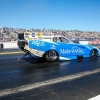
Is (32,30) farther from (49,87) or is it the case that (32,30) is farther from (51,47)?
(49,87)

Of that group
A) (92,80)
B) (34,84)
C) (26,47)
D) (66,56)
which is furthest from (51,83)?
(66,56)

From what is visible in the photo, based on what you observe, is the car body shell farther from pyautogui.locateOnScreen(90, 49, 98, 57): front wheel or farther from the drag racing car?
pyautogui.locateOnScreen(90, 49, 98, 57): front wheel

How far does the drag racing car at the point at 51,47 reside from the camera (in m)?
8.56

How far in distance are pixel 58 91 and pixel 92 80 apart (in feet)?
5.71

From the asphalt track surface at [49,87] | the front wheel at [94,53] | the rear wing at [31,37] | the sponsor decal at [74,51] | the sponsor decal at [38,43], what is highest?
the rear wing at [31,37]

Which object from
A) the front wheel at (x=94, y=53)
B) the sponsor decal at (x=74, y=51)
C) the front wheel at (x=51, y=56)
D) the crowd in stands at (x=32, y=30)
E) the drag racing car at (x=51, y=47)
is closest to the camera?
the drag racing car at (x=51, y=47)

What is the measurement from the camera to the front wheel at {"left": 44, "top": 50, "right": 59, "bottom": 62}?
9.05 meters

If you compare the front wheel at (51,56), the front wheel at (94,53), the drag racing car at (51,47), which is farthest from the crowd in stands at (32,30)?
the front wheel at (51,56)

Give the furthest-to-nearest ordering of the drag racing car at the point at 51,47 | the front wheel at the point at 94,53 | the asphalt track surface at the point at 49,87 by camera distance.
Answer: the front wheel at the point at 94,53, the drag racing car at the point at 51,47, the asphalt track surface at the point at 49,87

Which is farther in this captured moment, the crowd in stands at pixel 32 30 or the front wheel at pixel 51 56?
the crowd in stands at pixel 32 30

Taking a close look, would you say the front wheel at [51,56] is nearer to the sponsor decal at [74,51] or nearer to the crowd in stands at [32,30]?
the sponsor decal at [74,51]

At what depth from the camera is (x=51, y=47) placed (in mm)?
9047

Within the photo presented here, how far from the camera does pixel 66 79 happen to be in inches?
222

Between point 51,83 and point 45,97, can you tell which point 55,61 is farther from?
point 45,97
